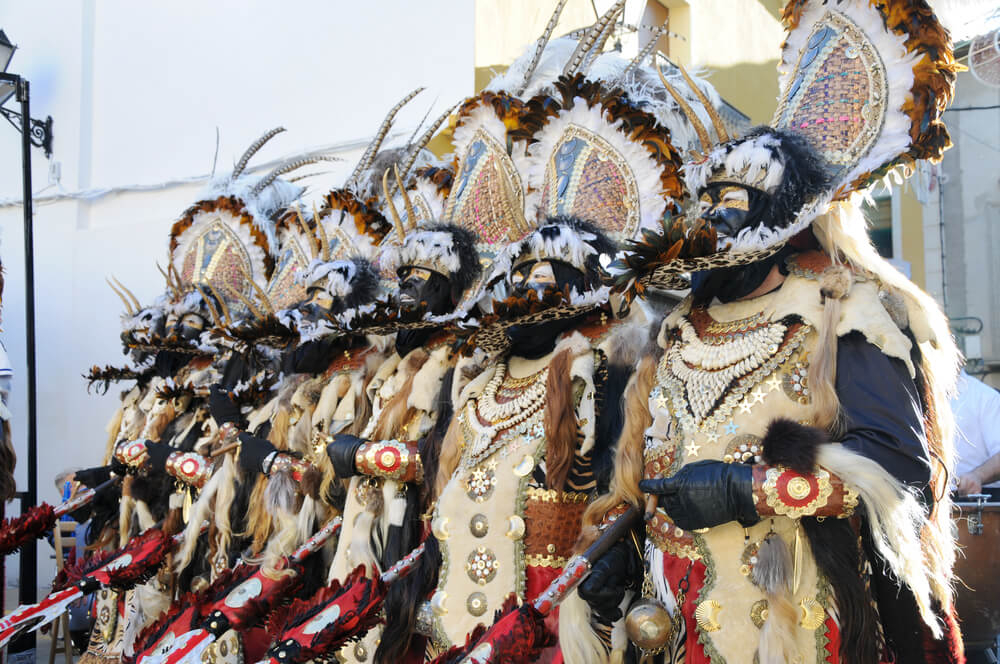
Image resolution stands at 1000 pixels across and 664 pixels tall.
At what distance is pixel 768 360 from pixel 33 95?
9.43 meters

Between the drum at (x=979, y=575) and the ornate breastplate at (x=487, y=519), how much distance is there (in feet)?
5.20

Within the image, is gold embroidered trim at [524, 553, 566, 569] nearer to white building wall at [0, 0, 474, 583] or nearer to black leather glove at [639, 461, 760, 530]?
black leather glove at [639, 461, 760, 530]

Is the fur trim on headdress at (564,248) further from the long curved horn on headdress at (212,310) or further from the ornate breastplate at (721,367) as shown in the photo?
the long curved horn on headdress at (212,310)

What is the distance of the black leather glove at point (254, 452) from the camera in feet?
12.7

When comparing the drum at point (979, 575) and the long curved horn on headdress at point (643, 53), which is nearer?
the drum at point (979, 575)

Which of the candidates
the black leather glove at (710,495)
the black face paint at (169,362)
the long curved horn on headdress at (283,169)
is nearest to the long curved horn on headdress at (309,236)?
the long curved horn on headdress at (283,169)

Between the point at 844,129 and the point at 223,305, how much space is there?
11.7 ft

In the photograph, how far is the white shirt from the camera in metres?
4.12

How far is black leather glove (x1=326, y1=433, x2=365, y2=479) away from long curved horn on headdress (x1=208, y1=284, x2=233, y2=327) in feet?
5.80

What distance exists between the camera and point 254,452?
3891 mm

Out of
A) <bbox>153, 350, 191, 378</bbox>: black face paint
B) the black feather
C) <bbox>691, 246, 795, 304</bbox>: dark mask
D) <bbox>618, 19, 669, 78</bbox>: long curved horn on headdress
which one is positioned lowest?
the black feather

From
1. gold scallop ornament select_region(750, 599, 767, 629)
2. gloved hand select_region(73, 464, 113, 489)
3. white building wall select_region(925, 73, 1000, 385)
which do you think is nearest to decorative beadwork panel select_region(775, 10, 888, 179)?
gold scallop ornament select_region(750, 599, 767, 629)

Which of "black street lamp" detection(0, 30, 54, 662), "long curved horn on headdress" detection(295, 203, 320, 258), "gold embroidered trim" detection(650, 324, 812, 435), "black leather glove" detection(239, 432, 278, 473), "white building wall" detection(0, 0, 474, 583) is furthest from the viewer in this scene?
"white building wall" detection(0, 0, 474, 583)

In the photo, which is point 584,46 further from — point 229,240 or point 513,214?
point 229,240
